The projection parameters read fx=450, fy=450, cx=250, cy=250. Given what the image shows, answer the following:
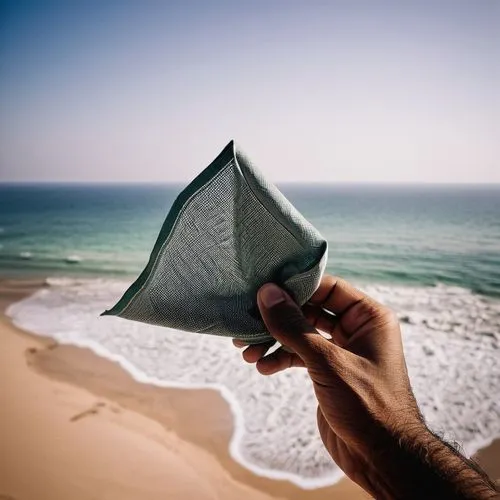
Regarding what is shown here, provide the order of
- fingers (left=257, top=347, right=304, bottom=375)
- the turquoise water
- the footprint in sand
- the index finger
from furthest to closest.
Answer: the turquoise water
the footprint in sand
fingers (left=257, top=347, right=304, bottom=375)
the index finger

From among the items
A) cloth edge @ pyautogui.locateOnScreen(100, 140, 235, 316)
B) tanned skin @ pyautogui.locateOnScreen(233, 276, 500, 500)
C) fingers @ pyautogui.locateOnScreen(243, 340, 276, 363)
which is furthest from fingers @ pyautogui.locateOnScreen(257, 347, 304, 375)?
cloth edge @ pyautogui.locateOnScreen(100, 140, 235, 316)

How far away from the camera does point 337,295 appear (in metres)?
2.40

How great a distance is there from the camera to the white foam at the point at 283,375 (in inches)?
198

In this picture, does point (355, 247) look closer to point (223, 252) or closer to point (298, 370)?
point (298, 370)

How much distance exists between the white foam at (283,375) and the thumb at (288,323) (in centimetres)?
334

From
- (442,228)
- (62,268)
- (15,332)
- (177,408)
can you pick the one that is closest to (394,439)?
(177,408)

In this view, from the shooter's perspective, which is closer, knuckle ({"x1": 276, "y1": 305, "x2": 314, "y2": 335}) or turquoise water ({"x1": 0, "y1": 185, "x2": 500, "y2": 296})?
knuckle ({"x1": 276, "y1": 305, "x2": 314, "y2": 335})

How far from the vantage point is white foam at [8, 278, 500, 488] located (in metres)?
5.04

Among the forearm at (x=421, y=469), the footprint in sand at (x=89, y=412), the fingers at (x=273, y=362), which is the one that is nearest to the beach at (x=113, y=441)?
the footprint in sand at (x=89, y=412)

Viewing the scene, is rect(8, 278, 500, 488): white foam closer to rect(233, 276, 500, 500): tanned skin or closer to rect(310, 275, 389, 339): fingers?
rect(310, 275, 389, 339): fingers

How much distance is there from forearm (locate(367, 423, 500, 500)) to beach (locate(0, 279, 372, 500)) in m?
3.17

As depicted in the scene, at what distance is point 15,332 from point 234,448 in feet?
19.2

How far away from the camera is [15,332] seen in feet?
28.9

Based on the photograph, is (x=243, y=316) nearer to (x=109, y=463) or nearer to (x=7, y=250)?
(x=109, y=463)
